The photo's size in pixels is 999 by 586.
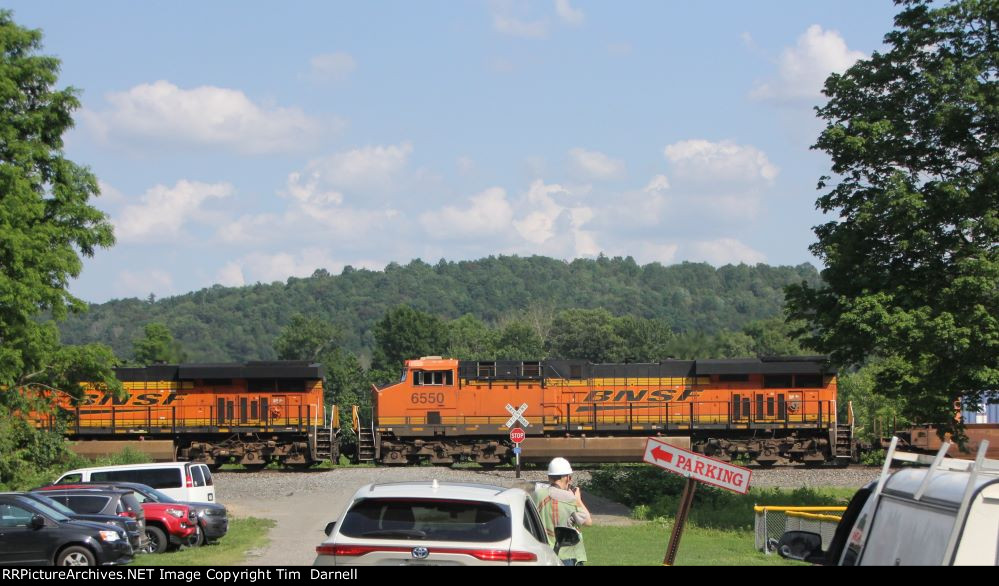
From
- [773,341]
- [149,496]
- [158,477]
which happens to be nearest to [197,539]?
[149,496]

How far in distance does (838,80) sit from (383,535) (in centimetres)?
2089

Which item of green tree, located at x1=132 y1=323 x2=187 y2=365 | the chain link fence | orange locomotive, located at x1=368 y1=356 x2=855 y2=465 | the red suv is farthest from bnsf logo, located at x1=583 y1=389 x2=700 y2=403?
green tree, located at x1=132 y1=323 x2=187 y2=365

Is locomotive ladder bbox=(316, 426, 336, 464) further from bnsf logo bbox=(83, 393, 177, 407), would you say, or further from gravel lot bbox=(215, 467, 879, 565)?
bnsf logo bbox=(83, 393, 177, 407)

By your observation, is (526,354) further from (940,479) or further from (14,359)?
(940,479)

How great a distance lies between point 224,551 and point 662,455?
11947 mm

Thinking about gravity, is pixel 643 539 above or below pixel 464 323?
below

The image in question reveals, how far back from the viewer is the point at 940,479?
606 cm

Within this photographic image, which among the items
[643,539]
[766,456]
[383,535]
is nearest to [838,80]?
[643,539]

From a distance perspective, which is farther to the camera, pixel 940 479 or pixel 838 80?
pixel 838 80

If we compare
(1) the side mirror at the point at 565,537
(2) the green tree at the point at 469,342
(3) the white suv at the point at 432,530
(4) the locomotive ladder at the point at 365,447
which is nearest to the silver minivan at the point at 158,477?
(1) the side mirror at the point at 565,537

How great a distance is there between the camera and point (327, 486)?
110ft

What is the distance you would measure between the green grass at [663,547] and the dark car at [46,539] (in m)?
7.60

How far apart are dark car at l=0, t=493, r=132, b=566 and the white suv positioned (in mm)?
8988

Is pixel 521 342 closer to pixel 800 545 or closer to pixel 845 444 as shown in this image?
pixel 845 444
